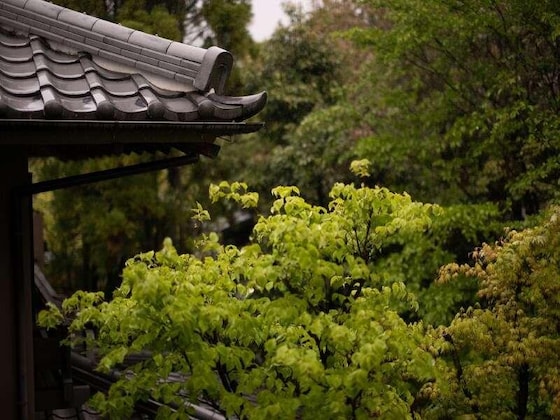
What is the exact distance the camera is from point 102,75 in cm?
437

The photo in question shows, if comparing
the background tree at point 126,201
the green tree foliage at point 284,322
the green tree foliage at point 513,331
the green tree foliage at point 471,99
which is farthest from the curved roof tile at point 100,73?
the background tree at point 126,201

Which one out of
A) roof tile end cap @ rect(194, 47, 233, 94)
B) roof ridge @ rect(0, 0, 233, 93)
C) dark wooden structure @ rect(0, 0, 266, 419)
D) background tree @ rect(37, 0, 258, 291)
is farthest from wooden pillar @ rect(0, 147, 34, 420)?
background tree @ rect(37, 0, 258, 291)

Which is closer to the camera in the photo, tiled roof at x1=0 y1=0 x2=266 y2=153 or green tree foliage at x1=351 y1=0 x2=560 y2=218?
tiled roof at x1=0 y1=0 x2=266 y2=153

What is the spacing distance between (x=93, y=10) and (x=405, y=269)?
25.8ft

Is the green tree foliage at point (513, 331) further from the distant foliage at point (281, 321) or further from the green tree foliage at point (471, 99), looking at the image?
the green tree foliage at point (471, 99)

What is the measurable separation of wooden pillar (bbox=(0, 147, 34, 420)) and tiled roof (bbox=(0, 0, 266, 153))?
541 millimetres

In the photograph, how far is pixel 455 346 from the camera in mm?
6613

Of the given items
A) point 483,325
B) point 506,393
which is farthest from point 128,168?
point 506,393

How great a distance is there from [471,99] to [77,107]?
38.4ft

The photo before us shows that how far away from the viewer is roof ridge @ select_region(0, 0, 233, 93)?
4.27m

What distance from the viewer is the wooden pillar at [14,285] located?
4.18 m

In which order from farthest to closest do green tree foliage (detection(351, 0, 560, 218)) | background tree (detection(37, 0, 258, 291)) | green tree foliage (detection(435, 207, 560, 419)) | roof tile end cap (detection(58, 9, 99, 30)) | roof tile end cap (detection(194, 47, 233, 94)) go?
1. background tree (detection(37, 0, 258, 291))
2. green tree foliage (detection(351, 0, 560, 218))
3. green tree foliage (detection(435, 207, 560, 419))
4. roof tile end cap (detection(58, 9, 99, 30))
5. roof tile end cap (detection(194, 47, 233, 94))

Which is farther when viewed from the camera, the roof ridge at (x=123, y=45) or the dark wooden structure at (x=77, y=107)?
the roof ridge at (x=123, y=45)

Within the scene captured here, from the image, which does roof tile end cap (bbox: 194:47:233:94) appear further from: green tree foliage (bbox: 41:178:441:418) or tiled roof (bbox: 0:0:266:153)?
green tree foliage (bbox: 41:178:441:418)
